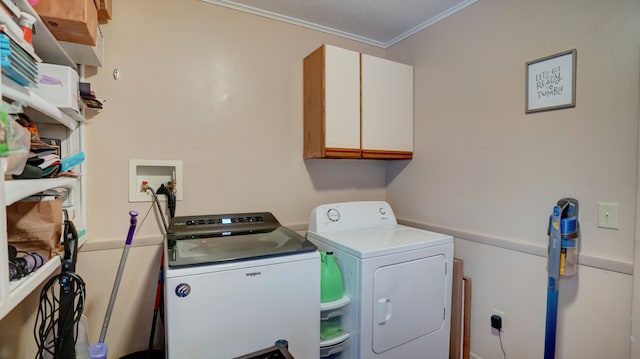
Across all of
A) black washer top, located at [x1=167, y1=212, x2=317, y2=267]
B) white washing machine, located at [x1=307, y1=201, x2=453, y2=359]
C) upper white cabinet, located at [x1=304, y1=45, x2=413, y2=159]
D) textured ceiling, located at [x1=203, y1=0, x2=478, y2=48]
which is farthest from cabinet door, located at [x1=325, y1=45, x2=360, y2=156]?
black washer top, located at [x1=167, y1=212, x2=317, y2=267]

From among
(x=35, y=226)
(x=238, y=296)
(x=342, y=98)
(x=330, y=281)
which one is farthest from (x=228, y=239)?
(x=342, y=98)

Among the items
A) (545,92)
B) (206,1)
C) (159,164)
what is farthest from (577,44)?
(159,164)

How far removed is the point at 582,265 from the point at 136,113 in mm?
2614

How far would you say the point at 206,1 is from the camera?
6.40ft

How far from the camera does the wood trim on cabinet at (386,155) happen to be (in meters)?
2.24

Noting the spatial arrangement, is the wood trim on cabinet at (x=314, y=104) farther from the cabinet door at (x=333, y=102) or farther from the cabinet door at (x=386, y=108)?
the cabinet door at (x=386, y=108)

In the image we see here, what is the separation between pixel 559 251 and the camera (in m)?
1.48

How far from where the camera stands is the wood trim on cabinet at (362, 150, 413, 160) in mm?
2238

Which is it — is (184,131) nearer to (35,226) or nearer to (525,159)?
(35,226)

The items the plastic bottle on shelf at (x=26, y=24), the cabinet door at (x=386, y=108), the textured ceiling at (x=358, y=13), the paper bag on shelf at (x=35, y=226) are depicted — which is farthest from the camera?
the cabinet door at (x=386, y=108)

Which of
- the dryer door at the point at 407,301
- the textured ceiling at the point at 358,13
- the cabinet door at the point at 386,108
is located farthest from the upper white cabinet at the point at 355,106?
the dryer door at the point at 407,301

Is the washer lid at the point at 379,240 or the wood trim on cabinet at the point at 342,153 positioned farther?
the wood trim on cabinet at the point at 342,153

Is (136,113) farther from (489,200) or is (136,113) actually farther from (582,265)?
(582,265)

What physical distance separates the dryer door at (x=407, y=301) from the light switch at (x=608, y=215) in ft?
2.58
